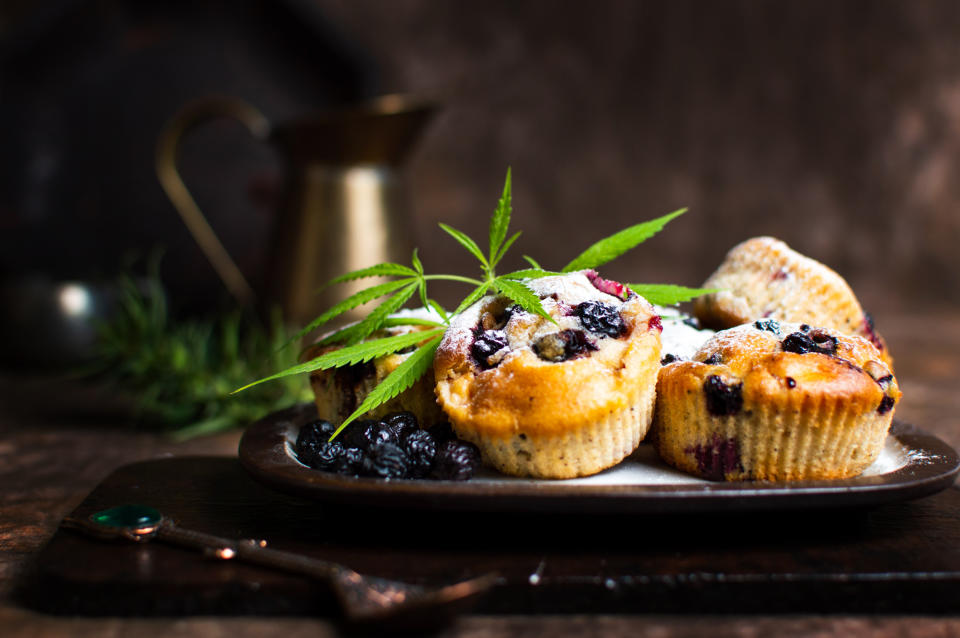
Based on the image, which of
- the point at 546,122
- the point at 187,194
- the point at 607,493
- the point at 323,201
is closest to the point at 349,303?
the point at 607,493

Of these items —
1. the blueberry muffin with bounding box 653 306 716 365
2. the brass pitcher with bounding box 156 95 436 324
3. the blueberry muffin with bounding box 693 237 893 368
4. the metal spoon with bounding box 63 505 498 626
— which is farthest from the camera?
the brass pitcher with bounding box 156 95 436 324

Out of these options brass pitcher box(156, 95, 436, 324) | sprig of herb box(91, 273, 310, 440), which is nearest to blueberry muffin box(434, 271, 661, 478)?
sprig of herb box(91, 273, 310, 440)

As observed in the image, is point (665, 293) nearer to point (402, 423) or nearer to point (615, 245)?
point (615, 245)

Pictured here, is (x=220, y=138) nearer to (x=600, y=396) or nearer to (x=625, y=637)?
(x=600, y=396)

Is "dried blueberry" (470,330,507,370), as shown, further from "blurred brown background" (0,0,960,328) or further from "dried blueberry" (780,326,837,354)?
"blurred brown background" (0,0,960,328)

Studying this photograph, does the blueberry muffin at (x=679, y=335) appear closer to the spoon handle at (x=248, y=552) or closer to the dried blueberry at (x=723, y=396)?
the dried blueberry at (x=723, y=396)

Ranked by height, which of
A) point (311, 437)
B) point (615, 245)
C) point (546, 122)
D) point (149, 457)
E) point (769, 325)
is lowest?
point (149, 457)

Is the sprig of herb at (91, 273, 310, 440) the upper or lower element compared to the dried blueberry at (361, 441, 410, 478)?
lower

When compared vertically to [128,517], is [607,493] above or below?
above
